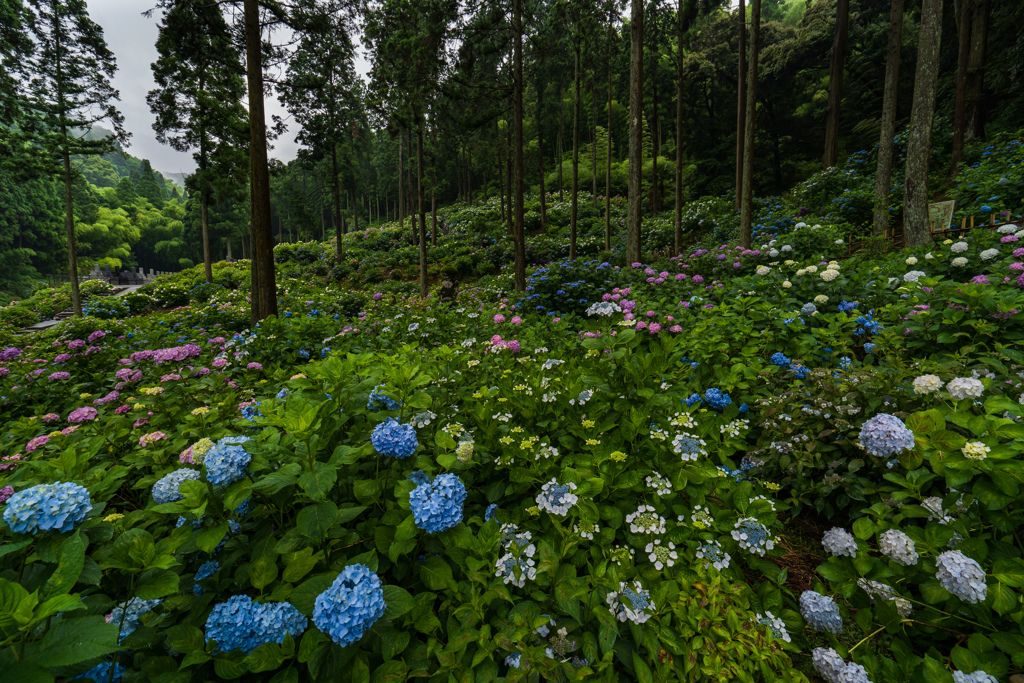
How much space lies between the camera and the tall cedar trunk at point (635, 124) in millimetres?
7871

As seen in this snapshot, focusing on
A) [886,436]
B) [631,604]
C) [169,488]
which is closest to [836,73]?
[886,436]

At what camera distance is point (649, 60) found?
18297mm

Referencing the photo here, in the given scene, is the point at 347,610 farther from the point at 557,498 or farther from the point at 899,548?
the point at 899,548

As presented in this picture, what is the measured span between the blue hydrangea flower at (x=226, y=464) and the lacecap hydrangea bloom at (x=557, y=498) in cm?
108

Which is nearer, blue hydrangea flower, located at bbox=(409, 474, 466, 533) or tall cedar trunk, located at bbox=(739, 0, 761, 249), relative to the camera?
blue hydrangea flower, located at bbox=(409, 474, 466, 533)

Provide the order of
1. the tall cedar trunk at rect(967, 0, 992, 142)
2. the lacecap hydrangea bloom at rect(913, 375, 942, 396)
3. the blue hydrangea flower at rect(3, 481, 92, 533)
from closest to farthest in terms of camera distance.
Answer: the blue hydrangea flower at rect(3, 481, 92, 533) < the lacecap hydrangea bloom at rect(913, 375, 942, 396) < the tall cedar trunk at rect(967, 0, 992, 142)

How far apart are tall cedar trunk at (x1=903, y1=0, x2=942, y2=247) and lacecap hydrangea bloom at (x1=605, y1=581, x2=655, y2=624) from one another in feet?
28.1

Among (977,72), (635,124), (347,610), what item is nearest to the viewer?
(347,610)

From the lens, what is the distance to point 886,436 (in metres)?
1.60

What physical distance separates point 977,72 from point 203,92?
980 inches

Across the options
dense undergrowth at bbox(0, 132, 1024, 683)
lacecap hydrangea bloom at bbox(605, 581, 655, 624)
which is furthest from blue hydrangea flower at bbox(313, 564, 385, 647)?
lacecap hydrangea bloom at bbox(605, 581, 655, 624)

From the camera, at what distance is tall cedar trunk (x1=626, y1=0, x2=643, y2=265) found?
25.8 feet

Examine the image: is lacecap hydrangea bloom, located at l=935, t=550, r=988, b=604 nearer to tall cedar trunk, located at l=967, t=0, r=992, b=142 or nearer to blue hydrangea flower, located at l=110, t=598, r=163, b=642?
blue hydrangea flower, located at l=110, t=598, r=163, b=642

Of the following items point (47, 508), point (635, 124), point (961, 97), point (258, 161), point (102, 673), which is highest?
point (961, 97)
